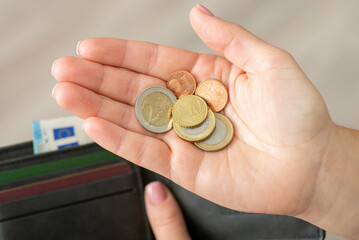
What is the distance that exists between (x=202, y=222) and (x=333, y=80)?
39.0 inches

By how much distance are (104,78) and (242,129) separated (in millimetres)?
472

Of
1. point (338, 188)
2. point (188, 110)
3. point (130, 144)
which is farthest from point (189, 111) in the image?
point (338, 188)

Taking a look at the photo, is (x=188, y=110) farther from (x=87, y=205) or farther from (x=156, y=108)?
(x=87, y=205)

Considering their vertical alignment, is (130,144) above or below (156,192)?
above

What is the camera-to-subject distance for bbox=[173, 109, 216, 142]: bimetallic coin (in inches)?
41.4

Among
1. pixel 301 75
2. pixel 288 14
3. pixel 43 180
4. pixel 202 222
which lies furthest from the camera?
pixel 288 14

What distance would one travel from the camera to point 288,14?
5.50 feet

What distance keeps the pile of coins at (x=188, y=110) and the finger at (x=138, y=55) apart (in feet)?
0.15

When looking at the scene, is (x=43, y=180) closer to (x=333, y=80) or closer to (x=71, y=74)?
(x=71, y=74)

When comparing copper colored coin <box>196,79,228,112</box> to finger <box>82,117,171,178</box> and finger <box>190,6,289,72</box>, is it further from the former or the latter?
finger <box>82,117,171,178</box>

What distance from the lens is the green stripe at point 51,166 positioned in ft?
3.96

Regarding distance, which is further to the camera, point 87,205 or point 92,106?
point 87,205

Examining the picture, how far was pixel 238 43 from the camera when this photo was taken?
3.38ft

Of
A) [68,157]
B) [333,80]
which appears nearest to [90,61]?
[68,157]
